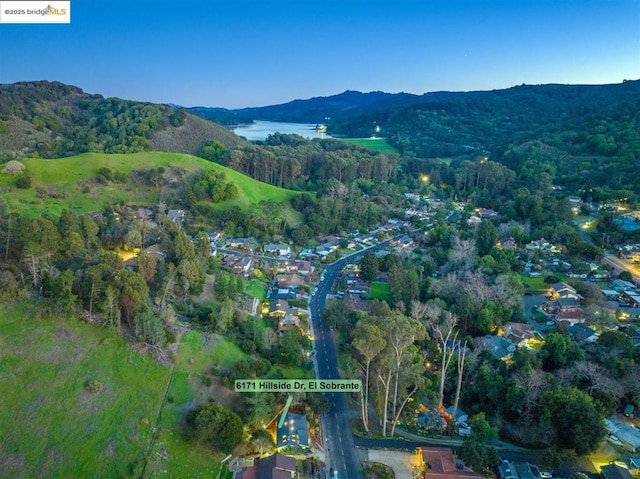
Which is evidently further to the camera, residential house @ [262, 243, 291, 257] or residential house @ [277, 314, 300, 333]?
residential house @ [262, 243, 291, 257]

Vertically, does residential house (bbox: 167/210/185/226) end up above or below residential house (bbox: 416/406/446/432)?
above

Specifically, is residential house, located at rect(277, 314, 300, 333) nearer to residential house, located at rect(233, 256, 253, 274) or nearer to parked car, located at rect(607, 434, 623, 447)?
residential house, located at rect(233, 256, 253, 274)

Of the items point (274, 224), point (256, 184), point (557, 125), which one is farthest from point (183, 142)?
point (557, 125)

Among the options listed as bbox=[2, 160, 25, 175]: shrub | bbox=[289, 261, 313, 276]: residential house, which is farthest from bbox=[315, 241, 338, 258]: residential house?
bbox=[2, 160, 25, 175]: shrub

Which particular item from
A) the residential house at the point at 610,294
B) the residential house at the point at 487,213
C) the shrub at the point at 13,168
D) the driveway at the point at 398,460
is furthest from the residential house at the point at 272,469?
the residential house at the point at 487,213

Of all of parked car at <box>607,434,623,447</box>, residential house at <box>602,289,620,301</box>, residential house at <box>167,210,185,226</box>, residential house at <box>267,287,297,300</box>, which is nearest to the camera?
parked car at <box>607,434,623,447</box>

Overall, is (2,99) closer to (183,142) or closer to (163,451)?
Answer: (183,142)
